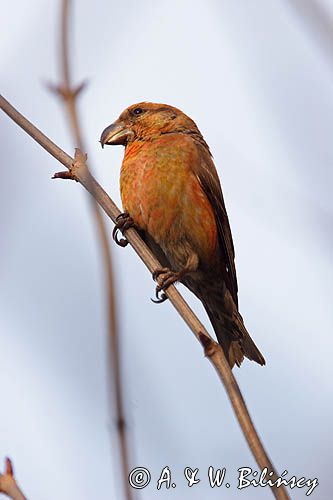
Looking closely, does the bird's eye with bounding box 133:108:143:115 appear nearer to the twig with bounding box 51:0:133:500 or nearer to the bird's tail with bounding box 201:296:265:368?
the bird's tail with bounding box 201:296:265:368

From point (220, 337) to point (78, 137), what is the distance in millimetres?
3703

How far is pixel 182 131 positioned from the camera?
18.0 feet

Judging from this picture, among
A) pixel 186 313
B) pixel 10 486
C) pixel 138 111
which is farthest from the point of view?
pixel 138 111

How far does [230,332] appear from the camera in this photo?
541cm

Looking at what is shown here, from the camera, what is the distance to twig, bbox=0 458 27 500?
158 centimetres

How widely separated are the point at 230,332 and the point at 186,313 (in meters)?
2.80

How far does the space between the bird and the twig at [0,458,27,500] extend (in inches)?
108

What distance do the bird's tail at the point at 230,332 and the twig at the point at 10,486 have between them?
3.33m

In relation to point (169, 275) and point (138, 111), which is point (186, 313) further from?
point (138, 111)

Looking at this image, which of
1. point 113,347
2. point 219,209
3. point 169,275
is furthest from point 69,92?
point 219,209

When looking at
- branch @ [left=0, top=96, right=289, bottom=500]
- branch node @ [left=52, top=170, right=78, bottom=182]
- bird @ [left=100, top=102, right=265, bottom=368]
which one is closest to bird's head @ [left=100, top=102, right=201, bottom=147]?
bird @ [left=100, top=102, right=265, bottom=368]

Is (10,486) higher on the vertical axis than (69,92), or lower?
lower

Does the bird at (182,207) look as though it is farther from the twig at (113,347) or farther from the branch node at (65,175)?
the twig at (113,347)

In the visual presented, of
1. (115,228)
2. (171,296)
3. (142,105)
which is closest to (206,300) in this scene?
(115,228)
